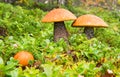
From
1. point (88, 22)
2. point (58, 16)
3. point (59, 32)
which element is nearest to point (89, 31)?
point (88, 22)

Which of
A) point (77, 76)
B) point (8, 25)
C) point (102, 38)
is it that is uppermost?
point (77, 76)

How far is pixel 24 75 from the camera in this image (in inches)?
97.7

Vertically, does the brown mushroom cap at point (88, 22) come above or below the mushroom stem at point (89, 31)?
above

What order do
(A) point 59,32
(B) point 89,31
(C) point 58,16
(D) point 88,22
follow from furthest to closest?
(B) point 89,31
(A) point 59,32
(D) point 88,22
(C) point 58,16

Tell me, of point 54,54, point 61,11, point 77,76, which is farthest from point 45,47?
point 77,76

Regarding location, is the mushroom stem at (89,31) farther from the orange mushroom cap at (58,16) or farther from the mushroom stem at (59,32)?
the orange mushroom cap at (58,16)

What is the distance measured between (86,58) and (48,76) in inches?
83.2

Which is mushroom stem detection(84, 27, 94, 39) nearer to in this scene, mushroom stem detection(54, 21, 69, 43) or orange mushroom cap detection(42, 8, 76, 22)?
mushroom stem detection(54, 21, 69, 43)

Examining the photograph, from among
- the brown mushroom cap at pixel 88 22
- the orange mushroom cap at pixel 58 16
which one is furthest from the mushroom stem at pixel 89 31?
the orange mushroom cap at pixel 58 16

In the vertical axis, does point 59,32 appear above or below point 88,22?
below

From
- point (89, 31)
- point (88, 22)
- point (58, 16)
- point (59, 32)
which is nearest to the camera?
point (58, 16)

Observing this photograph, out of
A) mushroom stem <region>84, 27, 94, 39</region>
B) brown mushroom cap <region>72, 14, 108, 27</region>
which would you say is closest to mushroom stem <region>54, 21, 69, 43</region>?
brown mushroom cap <region>72, 14, 108, 27</region>

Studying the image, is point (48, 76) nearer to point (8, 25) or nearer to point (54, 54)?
point (54, 54)

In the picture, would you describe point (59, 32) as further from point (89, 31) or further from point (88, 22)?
point (89, 31)
